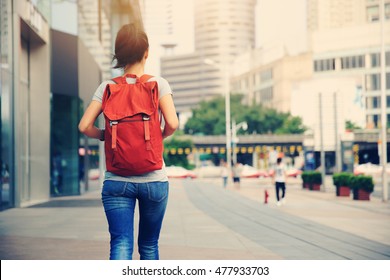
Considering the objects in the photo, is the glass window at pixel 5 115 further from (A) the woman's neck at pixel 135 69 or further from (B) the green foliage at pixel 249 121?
(B) the green foliage at pixel 249 121

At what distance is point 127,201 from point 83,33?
72.2 ft

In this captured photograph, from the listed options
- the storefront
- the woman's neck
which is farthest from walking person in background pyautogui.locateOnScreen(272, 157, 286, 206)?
the woman's neck

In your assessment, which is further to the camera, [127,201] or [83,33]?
[83,33]

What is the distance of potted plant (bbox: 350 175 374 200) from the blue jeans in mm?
19510

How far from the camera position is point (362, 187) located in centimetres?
2309

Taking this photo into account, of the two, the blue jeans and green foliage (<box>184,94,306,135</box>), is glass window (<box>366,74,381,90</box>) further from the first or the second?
the blue jeans

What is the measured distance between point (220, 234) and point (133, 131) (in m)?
7.39

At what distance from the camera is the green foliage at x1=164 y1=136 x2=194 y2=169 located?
71.2 metres

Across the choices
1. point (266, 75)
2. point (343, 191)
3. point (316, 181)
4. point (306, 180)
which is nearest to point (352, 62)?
point (266, 75)

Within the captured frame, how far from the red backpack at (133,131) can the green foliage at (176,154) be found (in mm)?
65736

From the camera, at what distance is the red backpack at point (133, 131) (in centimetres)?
376
